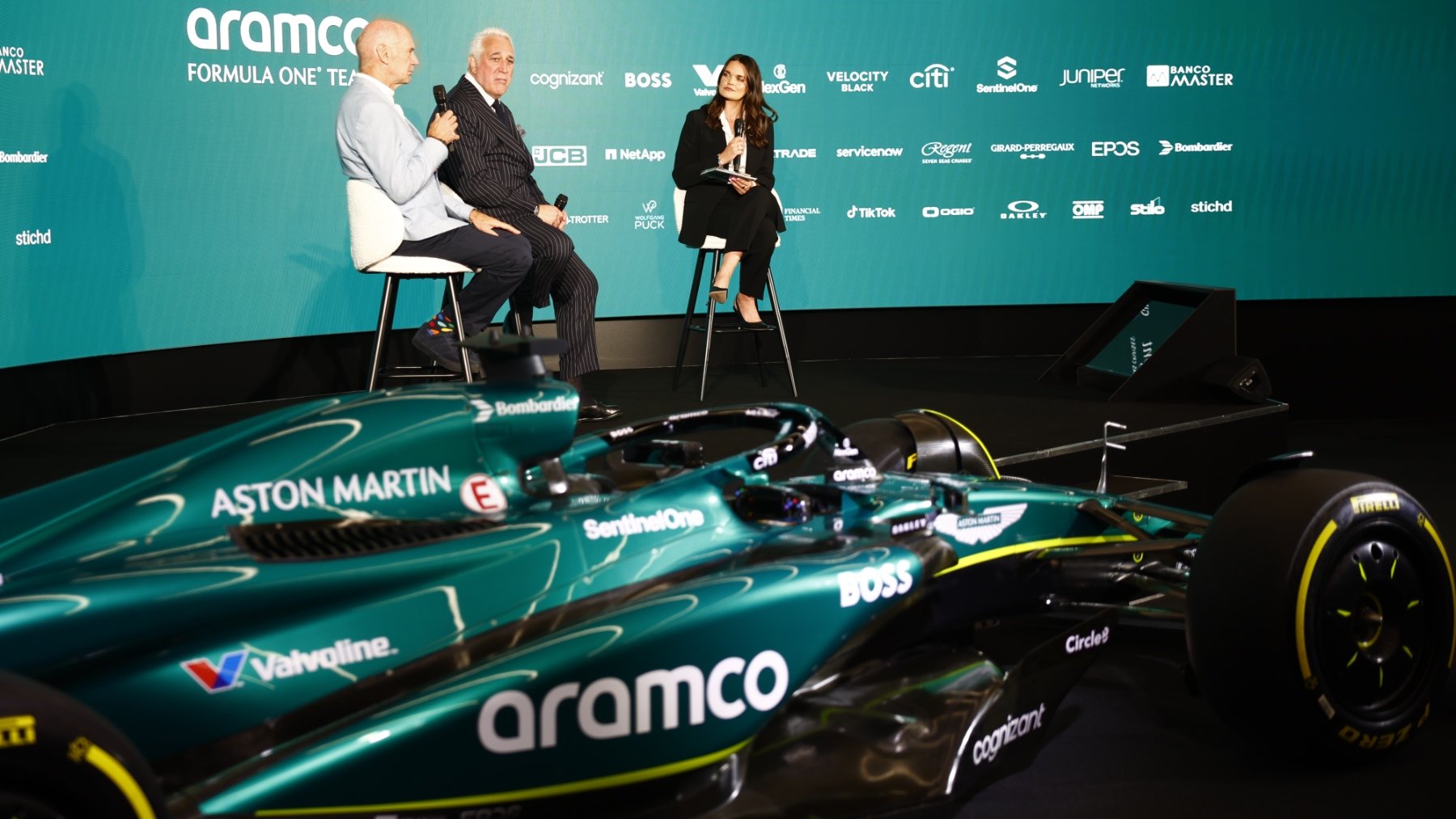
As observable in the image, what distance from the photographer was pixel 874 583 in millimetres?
2314

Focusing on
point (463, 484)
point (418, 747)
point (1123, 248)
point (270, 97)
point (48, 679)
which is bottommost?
point (418, 747)

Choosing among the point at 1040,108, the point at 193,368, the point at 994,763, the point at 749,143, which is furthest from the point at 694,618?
the point at 1040,108

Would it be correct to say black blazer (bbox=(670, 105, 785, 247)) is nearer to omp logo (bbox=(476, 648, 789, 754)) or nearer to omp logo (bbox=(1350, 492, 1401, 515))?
omp logo (bbox=(1350, 492, 1401, 515))

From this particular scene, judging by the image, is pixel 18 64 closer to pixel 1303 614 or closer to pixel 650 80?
pixel 650 80

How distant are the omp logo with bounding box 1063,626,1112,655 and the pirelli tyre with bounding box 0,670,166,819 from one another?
1.62 meters

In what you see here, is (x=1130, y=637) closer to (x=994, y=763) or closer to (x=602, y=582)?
(x=994, y=763)

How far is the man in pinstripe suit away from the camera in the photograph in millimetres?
5453

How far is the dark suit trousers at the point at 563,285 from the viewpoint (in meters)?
5.48

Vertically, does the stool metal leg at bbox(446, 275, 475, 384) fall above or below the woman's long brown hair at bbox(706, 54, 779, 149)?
below

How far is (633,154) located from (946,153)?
5.80 ft

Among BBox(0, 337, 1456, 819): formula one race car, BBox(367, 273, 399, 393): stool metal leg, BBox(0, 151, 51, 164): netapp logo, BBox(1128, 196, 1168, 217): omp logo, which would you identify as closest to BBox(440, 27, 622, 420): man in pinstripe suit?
BBox(367, 273, 399, 393): stool metal leg

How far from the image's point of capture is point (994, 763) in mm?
2400

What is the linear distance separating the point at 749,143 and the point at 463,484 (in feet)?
14.1

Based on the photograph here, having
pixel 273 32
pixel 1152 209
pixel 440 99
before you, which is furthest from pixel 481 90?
pixel 1152 209
